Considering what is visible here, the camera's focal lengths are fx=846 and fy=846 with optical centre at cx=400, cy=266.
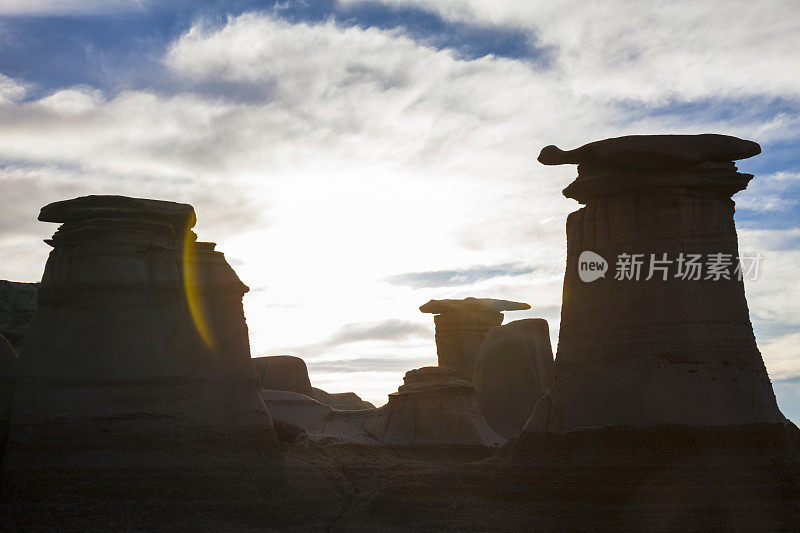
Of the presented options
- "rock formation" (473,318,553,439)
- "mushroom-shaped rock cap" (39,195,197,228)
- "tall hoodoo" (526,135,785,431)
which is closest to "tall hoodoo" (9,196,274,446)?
"mushroom-shaped rock cap" (39,195,197,228)

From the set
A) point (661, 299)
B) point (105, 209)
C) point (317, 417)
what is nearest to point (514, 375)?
point (317, 417)

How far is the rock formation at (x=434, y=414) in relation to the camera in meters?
20.8

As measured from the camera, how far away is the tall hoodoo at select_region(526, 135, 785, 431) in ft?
35.3

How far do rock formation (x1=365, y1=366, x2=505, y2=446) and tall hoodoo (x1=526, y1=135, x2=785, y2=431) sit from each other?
894 cm

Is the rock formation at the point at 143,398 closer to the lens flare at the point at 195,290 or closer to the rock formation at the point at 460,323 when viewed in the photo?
the lens flare at the point at 195,290

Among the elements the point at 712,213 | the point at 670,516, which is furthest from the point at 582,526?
the point at 712,213

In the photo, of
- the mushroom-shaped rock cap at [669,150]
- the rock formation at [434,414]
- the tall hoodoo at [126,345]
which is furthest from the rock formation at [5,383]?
the rock formation at [434,414]

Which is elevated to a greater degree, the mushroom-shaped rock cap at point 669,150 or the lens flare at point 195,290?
the mushroom-shaped rock cap at point 669,150

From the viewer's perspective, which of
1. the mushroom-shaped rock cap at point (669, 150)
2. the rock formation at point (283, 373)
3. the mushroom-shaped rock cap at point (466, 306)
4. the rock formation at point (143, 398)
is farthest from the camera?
the mushroom-shaped rock cap at point (466, 306)

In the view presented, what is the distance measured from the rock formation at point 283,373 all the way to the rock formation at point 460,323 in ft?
17.4

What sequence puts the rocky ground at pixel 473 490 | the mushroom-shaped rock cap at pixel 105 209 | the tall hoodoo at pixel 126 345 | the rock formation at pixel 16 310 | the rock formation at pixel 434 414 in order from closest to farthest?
1. the rocky ground at pixel 473 490
2. the tall hoodoo at pixel 126 345
3. the mushroom-shaped rock cap at pixel 105 209
4. the rock formation at pixel 16 310
5. the rock formation at pixel 434 414

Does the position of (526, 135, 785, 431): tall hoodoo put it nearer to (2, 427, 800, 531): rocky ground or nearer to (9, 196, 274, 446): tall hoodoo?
(2, 427, 800, 531): rocky ground

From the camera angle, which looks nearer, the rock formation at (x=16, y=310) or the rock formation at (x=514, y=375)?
the rock formation at (x=16, y=310)

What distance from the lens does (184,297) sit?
13.3 m
